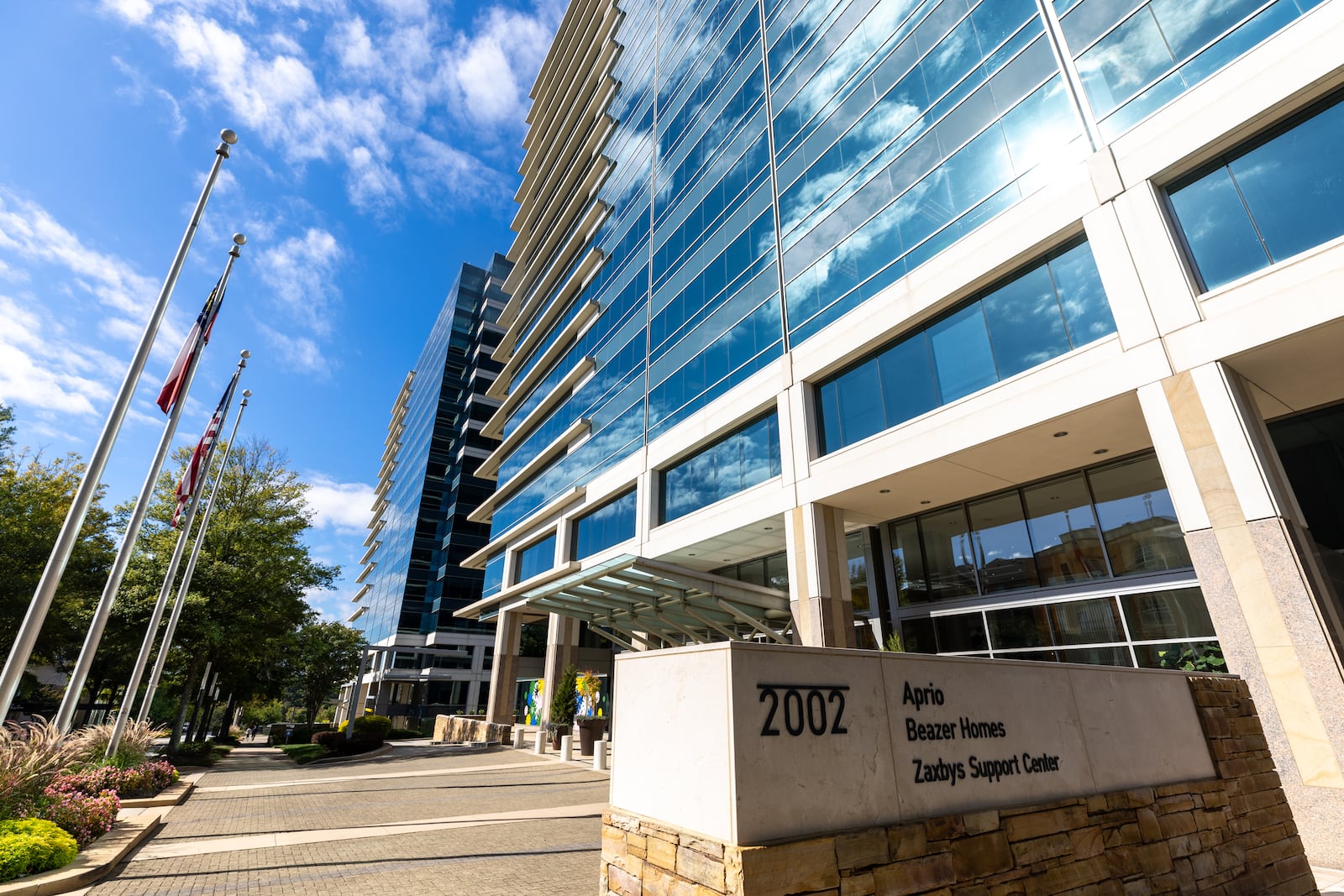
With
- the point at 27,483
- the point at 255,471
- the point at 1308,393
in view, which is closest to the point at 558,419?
the point at 255,471

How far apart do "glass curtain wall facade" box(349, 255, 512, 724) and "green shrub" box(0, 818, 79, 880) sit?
183 ft

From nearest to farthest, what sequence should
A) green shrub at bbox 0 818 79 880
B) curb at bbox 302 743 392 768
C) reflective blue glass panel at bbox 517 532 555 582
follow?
green shrub at bbox 0 818 79 880 → curb at bbox 302 743 392 768 → reflective blue glass panel at bbox 517 532 555 582

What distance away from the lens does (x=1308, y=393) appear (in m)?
11.5

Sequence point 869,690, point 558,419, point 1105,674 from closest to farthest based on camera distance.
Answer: point 869,690 < point 1105,674 < point 558,419

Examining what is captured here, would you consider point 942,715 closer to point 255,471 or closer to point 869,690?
point 869,690

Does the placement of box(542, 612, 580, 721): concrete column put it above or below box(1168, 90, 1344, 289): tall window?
below

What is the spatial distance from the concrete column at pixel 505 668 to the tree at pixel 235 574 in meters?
10.5

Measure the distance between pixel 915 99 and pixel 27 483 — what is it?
4233 cm

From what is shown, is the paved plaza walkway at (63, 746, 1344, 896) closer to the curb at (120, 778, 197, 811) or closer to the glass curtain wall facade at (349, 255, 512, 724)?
Result: the curb at (120, 778, 197, 811)

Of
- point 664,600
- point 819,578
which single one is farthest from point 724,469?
point 819,578

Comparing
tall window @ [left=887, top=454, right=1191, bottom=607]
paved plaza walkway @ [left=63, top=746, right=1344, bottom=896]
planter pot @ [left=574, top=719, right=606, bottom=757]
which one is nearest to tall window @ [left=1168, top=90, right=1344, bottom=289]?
tall window @ [left=887, top=454, right=1191, bottom=607]

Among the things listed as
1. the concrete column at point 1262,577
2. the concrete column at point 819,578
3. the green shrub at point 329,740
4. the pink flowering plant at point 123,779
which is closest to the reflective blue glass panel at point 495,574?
the green shrub at point 329,740

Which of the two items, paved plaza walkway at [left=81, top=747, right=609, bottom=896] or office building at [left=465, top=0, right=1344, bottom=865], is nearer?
paved plaza walkway at [left=81, top=747, right=609, bottom=896]

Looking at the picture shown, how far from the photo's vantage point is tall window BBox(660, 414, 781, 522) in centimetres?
2034
